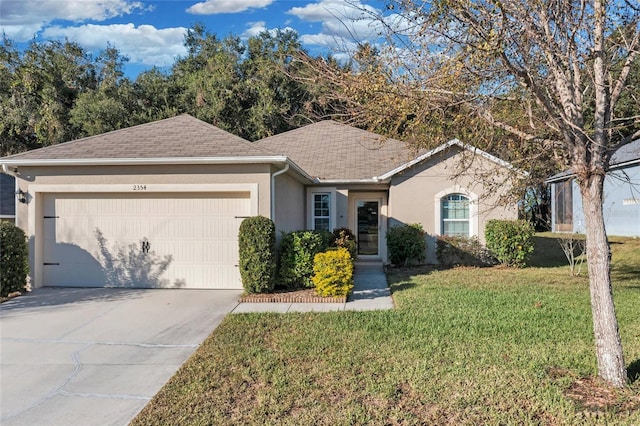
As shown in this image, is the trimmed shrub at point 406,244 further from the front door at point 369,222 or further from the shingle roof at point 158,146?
the shingle roof at point 158,146

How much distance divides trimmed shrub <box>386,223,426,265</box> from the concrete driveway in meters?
5.77

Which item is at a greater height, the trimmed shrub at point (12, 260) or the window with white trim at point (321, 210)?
the window with white trim at point (321, 210)

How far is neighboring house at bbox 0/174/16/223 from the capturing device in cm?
1303

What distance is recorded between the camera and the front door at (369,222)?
15414mm

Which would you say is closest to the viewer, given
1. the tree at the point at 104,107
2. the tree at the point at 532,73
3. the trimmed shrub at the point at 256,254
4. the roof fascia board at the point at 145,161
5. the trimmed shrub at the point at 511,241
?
the tree at the point at 532,73

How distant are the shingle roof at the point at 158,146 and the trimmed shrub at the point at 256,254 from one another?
63.9 inches

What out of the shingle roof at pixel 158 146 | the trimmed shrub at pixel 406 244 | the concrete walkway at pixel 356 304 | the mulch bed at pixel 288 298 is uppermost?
the shingle roof at pixel 158 146

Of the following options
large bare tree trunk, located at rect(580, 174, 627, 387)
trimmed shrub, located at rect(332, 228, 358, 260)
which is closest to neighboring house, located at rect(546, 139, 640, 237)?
trimmed shrub, located at rect(332, 228, 358, 260)

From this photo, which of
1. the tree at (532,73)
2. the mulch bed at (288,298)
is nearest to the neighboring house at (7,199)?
the mulch bed at (288,298)

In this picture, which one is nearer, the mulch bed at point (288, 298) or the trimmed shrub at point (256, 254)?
the mulch bed at point (288, 298)

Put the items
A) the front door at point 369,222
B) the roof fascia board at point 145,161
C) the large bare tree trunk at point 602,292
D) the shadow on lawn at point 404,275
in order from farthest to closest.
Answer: the front door at point 369,222 < the shadow on lawn at point 404,275 < the roof fascia board at point 145,161 < the large bare tree trunk at point 602,292

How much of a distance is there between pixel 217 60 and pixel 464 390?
2593cm

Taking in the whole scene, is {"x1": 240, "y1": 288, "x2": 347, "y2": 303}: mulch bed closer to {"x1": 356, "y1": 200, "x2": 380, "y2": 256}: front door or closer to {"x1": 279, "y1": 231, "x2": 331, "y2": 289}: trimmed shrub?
{"x1": 279, "y1": 231, "x2": 331, "y2": 289}: trimmed shrub

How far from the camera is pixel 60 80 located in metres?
25.6
